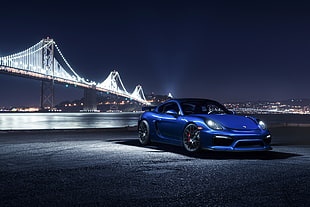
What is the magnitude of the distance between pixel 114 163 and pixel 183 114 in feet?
7.74

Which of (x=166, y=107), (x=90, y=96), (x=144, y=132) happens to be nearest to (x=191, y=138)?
(x=166, y=107)

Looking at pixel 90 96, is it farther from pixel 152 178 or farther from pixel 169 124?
pixel 152 178

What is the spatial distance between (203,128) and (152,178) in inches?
106

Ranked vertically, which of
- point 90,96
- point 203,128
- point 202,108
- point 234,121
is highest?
point 90,96

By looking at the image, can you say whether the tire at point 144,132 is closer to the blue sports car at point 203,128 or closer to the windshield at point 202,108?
the blue sports car at point 203,128

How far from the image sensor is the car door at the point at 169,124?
8.84 m

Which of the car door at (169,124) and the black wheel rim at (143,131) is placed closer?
the car door at (169,124)

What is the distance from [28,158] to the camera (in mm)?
7758

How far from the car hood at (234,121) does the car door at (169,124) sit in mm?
759

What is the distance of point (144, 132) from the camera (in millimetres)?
10062

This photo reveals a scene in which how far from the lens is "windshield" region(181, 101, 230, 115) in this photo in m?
9.20

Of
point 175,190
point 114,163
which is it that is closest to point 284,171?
point 175,190

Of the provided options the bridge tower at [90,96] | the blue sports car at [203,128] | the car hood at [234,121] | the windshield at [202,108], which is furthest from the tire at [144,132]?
the bridge tower at [90,96]

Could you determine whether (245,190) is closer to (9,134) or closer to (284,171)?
(284,171)
